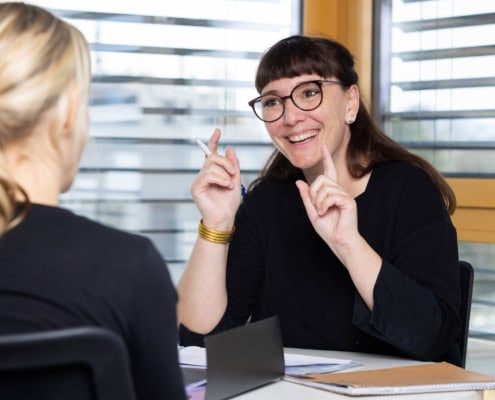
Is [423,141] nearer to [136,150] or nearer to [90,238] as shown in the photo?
[136,150]

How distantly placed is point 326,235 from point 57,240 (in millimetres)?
1017

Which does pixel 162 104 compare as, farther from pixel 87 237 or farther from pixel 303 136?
pixel 87 237

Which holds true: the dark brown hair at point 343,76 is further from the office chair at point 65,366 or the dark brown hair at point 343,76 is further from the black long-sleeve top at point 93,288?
the office chair at point 65,366

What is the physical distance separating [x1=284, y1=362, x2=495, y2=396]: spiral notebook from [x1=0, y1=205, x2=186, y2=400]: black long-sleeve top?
1.73 ft

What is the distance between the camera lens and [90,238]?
1000 mm

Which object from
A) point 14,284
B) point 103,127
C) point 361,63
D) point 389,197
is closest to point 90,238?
point 14,284

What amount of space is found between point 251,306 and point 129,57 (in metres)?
1.09

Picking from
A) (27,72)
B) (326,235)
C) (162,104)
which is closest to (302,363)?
(326,235)

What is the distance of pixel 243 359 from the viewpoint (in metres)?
1.49

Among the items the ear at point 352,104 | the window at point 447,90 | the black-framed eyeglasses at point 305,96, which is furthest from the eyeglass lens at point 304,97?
the window at point 447,90

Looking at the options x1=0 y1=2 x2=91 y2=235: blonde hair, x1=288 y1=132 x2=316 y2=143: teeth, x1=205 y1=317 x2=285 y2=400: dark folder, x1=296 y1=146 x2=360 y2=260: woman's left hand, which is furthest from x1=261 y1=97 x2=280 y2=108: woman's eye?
x1=0 y1=2 x2=91 y2=235: blonde hair

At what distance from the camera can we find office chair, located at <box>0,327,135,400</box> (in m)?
0.79

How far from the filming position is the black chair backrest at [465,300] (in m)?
2.05

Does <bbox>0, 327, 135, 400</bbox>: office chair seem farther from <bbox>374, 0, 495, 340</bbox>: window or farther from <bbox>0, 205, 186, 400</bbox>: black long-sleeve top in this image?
<bbox>374, 0, 495, 340</bbox>: window
